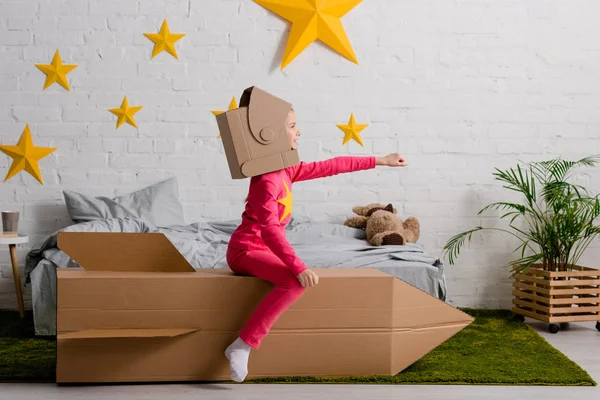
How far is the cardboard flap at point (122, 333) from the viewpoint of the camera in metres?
2.38

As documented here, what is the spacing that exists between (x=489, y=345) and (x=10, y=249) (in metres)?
2.49

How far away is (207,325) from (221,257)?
34.9 inches

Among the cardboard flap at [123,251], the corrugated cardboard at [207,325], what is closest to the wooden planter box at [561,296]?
the corrugated cardboard at [207,325]

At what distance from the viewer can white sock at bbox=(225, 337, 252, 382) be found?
2395 mm

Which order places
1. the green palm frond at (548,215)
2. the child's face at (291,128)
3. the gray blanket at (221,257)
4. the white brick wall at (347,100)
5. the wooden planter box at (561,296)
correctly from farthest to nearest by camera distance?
the white brick wall at (347,100) → the green palm frond at (548,215) → the wooden planter box at (561,296) → the gray blanket at (221,257) → the child's face at (291,128)

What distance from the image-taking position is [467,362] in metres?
2.86

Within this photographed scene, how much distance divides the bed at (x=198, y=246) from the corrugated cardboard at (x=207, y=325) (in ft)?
2.14

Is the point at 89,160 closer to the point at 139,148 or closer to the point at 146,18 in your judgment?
the point at 139,148

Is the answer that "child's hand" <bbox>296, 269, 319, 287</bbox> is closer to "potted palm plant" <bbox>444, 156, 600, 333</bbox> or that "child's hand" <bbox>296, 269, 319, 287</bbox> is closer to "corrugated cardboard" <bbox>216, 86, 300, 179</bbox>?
"corrugated cardboard" <bbox>216, 86, 300, 179</bbox>

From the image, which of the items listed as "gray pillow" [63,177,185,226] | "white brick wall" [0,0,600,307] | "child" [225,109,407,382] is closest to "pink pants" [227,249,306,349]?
"child" [225,109,407,382]

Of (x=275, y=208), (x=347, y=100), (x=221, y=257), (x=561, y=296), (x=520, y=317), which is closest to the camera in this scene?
(x=275, y=208)

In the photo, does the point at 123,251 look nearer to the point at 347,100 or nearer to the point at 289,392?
the point at 289,392

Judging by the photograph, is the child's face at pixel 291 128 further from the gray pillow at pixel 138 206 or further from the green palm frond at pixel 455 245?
the green palm frond at pixel 455 245

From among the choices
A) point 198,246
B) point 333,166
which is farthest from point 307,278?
point 198,246
